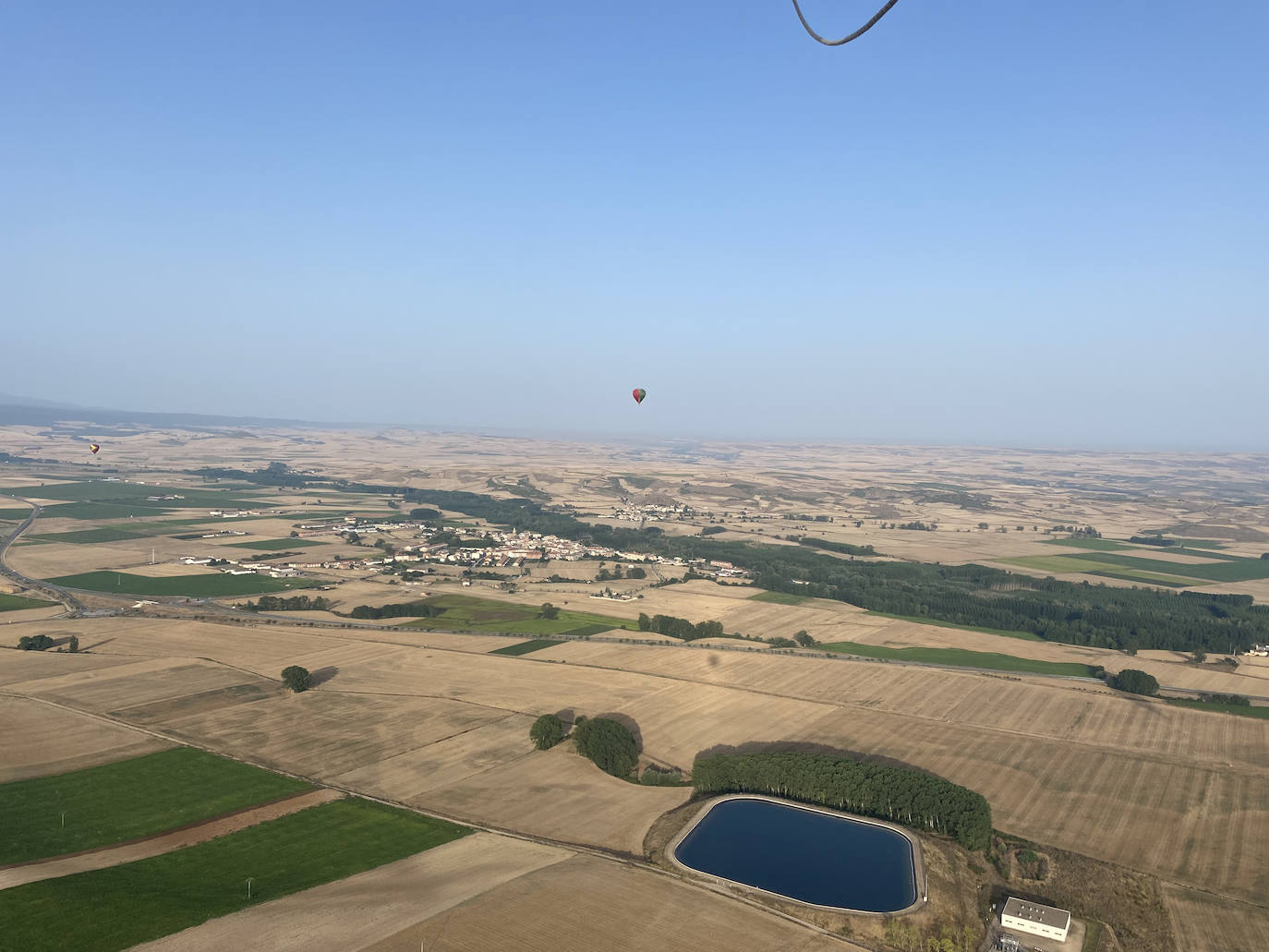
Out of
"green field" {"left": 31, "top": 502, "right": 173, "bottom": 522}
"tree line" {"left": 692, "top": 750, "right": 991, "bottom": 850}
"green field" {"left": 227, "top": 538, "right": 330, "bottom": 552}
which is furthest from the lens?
"green field" {"left": 31, "top": 502, "right": 173, "bottom": 522}

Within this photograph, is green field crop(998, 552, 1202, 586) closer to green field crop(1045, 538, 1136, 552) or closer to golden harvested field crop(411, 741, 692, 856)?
green field crop(1045, 538, 1136, 552)

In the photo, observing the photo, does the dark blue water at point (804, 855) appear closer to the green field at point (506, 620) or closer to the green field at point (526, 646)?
the green field at point (526, 646)

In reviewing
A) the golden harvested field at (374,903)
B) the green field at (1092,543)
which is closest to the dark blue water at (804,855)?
the golden harvested field at (374,903)

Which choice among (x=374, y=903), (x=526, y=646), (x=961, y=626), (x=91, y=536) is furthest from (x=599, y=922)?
(x=91, y=536)

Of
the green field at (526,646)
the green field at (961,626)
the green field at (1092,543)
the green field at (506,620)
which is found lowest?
the green field at (506,620)

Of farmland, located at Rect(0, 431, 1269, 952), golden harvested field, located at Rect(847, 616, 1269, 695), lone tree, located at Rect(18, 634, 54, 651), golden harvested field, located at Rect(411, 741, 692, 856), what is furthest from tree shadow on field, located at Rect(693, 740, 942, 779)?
lone tree, located at Rect(18, 634, 54, 651)

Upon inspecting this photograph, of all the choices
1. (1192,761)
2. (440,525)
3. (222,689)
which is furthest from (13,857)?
(440,525)
